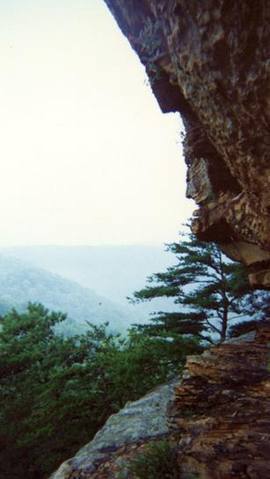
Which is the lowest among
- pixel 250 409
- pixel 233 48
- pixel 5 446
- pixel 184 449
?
pixel 5 446

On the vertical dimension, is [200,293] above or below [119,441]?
above

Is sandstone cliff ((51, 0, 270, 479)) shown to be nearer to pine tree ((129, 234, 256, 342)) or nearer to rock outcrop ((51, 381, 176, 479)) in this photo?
rock outcrop ((51, 381, 176, 479))

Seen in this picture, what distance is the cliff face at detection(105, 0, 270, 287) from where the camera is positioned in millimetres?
6477

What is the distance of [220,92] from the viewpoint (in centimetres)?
748

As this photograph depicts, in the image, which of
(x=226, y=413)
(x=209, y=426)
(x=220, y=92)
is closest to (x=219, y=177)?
(x=220, y=92)

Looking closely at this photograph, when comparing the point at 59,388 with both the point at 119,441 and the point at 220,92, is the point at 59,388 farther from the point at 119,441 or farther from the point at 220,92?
the point at 220,92

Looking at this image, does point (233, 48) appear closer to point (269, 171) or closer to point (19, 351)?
point (269, 171)

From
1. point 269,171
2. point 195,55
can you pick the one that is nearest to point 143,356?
point 269,171

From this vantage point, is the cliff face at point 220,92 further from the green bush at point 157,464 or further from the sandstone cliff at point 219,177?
the green bush at point 157,464

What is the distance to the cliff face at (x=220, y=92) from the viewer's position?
255 inches

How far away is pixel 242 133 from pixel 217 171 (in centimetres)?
322

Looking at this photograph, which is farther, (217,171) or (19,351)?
(19,351)

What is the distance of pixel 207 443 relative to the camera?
7.91 metres

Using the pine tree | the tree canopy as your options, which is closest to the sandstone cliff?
the tree canopy
